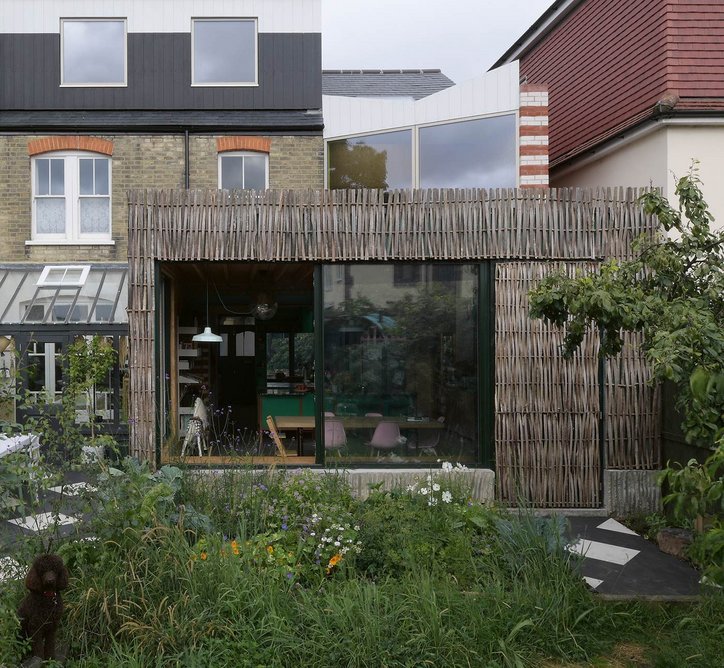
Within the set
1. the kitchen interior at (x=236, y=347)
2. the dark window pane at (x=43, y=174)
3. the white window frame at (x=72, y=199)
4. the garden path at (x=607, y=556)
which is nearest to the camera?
the garden path at (x=607, y=556)

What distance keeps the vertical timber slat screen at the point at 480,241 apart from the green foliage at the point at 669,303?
1.90 meters

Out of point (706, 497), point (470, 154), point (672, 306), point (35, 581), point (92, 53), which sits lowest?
point (35, 581)

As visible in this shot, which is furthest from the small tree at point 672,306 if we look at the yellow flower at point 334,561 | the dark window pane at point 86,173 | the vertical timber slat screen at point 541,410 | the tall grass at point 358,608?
the dark window pane at point 86,173

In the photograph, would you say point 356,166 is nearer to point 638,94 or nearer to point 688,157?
point 638,94

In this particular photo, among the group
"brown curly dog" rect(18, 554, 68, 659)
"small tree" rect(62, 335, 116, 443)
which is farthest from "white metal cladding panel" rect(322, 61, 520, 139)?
"brown curly dog" rect(18, 554, 68, 659)

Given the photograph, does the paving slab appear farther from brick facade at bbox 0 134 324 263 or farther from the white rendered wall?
brick facade at bbox 0 134 324 263

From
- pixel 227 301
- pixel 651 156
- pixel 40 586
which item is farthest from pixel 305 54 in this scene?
pixel 40 586

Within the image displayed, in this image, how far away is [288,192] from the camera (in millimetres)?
7617

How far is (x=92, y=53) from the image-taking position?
13578mm

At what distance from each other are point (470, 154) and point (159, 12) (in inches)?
285

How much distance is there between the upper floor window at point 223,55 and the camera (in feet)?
44.9

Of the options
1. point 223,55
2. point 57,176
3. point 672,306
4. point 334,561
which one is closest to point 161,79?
point 223,55

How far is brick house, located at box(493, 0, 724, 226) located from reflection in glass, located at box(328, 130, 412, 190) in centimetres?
332

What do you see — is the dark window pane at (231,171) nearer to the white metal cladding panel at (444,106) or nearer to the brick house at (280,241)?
the brick house at (280,241)
